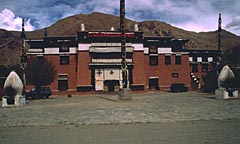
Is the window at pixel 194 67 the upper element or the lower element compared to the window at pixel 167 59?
lower

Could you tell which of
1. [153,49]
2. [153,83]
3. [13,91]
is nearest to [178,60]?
[153,49]

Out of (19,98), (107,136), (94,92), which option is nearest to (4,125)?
(107,136)

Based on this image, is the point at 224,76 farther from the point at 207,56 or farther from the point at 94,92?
the point at 207,56

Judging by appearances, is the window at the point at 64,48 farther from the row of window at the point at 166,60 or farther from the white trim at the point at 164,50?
the white trim at the point at 164,50

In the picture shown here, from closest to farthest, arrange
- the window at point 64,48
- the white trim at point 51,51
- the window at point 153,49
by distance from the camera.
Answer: the white trim at point 51,51 < the window at point 64,48 < the window at point 153,49

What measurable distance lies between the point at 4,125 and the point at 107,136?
18.3 feet

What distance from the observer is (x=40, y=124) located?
1191cm

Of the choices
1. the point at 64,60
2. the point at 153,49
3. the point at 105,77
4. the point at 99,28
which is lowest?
the point at 105,77

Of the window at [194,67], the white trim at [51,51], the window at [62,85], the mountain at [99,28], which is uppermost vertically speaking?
the mountain at [99,28]

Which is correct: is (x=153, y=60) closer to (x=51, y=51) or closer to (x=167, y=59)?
(x=167, y=59)

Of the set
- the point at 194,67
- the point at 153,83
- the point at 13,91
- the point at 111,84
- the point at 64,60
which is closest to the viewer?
the point at 13,91

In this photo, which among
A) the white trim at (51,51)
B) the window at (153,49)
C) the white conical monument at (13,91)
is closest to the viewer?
the white conical monument at (13,91)

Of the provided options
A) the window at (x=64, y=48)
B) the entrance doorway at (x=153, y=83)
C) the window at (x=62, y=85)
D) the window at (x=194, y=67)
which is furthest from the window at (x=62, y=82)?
the window at (x=194, y=67)

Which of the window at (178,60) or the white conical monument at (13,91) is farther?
the window at (178,60)
